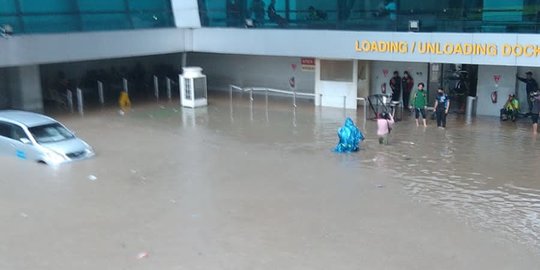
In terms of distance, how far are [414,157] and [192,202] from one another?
21.3 feet

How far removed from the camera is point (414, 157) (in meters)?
16.0

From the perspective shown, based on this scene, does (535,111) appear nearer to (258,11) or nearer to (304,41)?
(304,41)

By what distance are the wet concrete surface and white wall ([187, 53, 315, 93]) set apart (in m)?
7.51

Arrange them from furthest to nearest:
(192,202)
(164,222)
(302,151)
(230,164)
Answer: (302,151), (230,164), (192,202), (164,222)

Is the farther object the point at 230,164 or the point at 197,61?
the point at 197,61

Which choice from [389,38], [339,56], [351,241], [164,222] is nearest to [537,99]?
[389,38]

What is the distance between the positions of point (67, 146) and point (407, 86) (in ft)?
42.9

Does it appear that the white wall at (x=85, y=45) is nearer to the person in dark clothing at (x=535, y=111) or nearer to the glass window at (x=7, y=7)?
the glass window at (x=7, y=7)

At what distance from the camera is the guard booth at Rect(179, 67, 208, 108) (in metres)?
24.2

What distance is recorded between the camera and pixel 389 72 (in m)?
24.2

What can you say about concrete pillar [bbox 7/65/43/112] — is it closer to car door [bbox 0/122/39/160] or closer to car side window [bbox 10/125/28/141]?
car door [bbox 0/122/39/160]

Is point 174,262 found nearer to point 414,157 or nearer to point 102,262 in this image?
point 102,262

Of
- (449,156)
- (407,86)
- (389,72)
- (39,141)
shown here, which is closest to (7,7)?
(39,141)

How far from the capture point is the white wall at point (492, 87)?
21369mm
